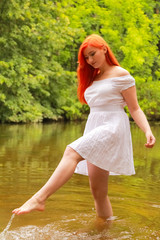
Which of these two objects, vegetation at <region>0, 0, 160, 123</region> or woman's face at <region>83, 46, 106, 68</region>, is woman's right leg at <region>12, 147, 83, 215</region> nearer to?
woman's face at <region>83, 46, 106, 68</region>

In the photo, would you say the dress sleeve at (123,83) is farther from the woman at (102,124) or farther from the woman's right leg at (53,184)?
the woman's right leg at (53,184)

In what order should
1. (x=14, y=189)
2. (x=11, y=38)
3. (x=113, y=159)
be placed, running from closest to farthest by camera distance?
(x=113, y=159) → (x=14, y=189) → (x=11, y=38)

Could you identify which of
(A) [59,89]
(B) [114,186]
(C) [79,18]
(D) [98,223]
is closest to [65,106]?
(A) [59,89]

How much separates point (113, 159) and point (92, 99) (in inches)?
20.7

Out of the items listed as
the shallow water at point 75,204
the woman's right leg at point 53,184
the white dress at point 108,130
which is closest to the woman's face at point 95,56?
the white dress at point 108,130

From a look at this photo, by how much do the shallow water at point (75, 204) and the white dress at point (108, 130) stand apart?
61cm

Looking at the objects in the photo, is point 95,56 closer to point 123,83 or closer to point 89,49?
point 89,49

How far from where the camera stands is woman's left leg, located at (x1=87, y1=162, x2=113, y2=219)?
4180 millimetres

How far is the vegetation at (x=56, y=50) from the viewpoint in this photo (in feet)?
72.9

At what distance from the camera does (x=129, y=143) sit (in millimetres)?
4160

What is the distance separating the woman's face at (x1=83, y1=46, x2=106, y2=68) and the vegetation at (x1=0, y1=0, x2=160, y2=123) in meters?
16.6

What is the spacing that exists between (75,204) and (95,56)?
77.8 inches

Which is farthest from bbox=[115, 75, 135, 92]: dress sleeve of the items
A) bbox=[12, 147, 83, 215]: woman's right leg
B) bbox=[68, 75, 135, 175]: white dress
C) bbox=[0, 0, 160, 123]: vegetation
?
bbox=[0, 0, 160, 123]: vegetation

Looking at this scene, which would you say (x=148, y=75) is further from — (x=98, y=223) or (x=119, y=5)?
(x=98, y=223)
